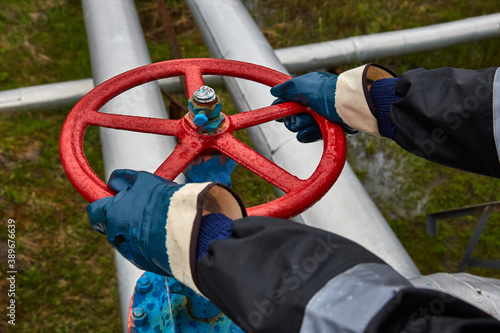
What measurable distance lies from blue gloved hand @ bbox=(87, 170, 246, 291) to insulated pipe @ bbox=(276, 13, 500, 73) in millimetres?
2185

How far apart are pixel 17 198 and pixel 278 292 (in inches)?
82.0

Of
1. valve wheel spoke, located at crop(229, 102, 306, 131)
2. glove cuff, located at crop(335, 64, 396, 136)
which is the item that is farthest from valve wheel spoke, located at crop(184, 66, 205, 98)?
glove cuff, located at crop(335, 64, 396, 136)

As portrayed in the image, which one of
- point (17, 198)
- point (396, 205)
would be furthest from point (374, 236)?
point (17, 198)

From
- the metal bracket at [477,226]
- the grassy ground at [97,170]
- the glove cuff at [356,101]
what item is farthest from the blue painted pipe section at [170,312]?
the metal bracket at [477,226]

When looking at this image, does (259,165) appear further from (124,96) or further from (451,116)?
(124,96)

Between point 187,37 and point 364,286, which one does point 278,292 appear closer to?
point 364,286

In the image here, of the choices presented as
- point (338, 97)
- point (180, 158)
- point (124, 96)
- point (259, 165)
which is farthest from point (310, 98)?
point (124, 96)

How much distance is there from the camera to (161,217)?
34.0 inches

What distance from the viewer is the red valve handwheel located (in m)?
Answer: 1.04

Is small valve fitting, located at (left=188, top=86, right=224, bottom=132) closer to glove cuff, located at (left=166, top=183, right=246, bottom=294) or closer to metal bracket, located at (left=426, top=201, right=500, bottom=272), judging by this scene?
glove cuff, located at (left=166, top=183, right=246, bottom=294)

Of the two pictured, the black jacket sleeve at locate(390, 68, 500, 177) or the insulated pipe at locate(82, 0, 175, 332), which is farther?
the insulated pipe at locate(82, 0, 175, 332)

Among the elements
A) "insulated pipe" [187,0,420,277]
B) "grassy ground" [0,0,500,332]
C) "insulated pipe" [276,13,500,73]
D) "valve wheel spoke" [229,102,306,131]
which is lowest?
"grassy ground" [0,0,500,332]

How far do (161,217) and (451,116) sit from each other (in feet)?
2.08

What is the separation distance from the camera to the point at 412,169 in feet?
9.70
